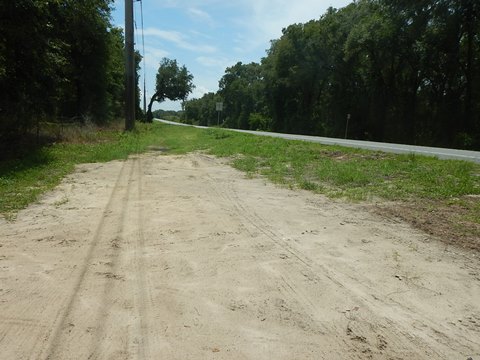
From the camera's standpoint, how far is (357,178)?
9883mm

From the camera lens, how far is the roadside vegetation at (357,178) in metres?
6.91

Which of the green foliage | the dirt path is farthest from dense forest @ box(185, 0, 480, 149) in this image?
the green foliage

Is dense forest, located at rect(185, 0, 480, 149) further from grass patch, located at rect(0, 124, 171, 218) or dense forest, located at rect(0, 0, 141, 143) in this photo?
grass patch, located at rect(0, 124, 171, 218)

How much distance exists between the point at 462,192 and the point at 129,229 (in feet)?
22.1

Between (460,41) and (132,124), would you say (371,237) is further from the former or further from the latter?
(460,41)

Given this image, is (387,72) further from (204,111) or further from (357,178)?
(204,111)

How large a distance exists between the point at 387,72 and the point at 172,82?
138 feet

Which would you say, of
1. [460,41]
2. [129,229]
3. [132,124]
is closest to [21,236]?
[129,229]

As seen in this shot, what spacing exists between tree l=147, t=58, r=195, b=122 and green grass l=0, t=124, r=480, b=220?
55.7 meters

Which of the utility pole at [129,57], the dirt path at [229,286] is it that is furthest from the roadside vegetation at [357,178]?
the utility pole at [129,57]

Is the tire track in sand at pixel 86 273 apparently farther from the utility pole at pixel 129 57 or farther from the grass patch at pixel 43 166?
the utility pole at pixel 129 57

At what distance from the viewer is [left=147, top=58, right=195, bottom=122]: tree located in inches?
2736

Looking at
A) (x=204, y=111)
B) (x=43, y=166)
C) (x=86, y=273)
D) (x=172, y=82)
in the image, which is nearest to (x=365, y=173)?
(x=86, y=273)

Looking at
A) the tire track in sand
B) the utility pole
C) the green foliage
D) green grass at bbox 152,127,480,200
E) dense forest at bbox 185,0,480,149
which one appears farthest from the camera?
the green foliage
